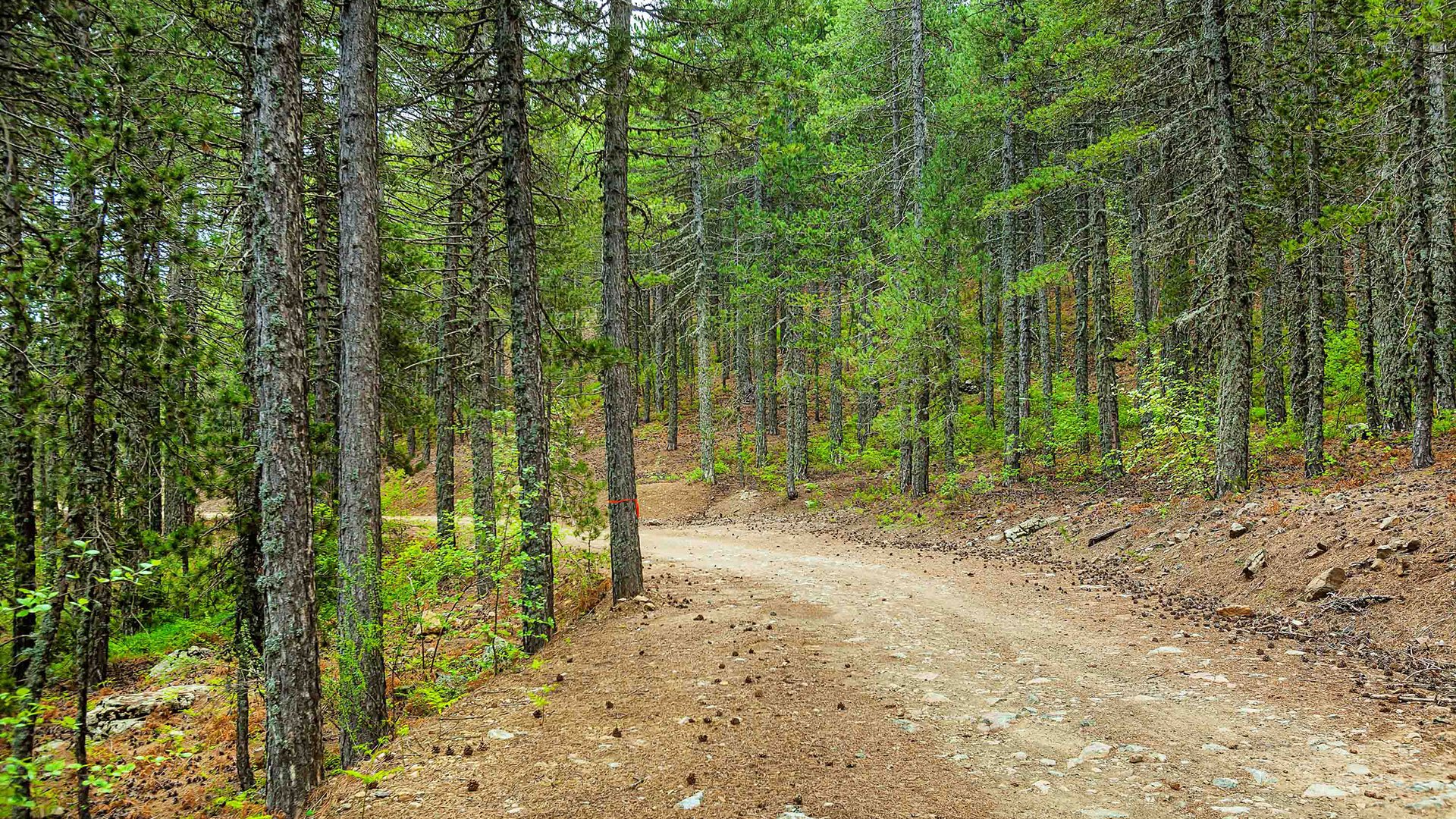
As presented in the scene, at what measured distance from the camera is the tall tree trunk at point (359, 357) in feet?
22.2

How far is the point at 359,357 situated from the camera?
270 inches

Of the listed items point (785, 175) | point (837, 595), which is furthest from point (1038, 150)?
point (837, 595)

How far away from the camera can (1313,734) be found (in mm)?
4980

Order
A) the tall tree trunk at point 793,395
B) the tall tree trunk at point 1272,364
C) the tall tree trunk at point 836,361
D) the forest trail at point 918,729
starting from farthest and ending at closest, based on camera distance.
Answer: the tall tree trunk at point 793,395 < the tall tree trunk at point 836,361 < the tall tree trunk at point 1272,364 < the forest trail at point 918,729

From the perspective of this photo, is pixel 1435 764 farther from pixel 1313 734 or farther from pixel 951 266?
pixel 951 266

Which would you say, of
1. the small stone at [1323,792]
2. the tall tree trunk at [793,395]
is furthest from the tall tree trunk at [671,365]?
the small stone at [1323,792]

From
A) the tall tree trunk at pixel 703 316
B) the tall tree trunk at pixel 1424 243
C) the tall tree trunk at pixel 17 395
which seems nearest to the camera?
the tall tree trunk at pixel 17 395

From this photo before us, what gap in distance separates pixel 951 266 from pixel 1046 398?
5956 mm

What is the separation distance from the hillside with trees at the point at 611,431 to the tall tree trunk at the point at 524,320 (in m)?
0.06

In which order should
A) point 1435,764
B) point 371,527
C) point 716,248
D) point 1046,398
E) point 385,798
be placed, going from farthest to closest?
1. point 716,248
2. point 1046,398
3. point 371,527
4. point 385,798
5. point 1435,764

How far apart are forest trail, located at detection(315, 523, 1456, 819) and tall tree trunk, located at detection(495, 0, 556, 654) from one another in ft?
3.81

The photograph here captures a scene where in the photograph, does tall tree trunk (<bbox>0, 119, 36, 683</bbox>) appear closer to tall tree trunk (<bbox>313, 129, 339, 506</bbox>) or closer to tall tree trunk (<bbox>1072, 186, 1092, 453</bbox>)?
tall tree trunk (<bbox>313, 129, 339, 506</bbox>)

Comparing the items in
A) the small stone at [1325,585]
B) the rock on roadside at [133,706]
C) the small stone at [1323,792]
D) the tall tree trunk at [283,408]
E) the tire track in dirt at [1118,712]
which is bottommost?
the rock on roadside at [133,706]

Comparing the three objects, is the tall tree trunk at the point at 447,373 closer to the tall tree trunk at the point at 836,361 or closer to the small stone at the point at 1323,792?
the tall tree trunk at the point at 836,361
